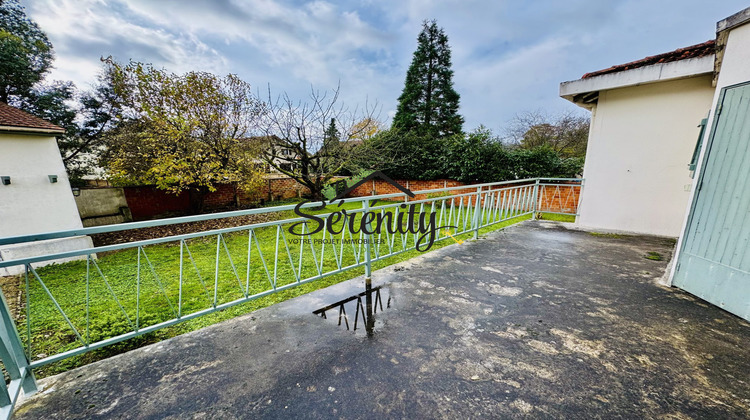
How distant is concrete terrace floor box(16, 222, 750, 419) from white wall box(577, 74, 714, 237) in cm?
307

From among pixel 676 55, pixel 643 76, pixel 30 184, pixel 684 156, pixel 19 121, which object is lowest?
pixel 30 184

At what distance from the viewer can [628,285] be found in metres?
2.66

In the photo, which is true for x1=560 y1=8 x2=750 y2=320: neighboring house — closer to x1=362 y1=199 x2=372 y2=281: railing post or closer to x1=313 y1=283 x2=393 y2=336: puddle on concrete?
x1=313 y1=283 x2=393 y2=336: puddle on concrete

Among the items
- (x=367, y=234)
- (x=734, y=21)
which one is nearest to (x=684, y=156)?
(x=734, y=21)

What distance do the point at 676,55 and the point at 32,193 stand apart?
446 inches

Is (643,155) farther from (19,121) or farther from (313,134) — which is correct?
(19,121)

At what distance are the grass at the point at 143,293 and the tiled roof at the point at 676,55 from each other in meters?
4.09

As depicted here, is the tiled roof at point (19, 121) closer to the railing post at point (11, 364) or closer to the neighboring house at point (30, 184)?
the neighboring house at point (30, 184)

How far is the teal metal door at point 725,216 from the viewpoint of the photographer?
79.4 inches

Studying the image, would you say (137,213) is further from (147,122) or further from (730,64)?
(730,64)

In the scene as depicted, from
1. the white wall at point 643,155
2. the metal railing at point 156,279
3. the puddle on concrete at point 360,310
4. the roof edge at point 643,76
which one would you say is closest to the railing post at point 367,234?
the metal railing at point 156,279

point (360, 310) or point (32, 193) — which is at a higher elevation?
point (32, 193)

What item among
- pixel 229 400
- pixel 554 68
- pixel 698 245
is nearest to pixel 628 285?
pixel 698 245

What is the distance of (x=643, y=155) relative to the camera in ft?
15.0
